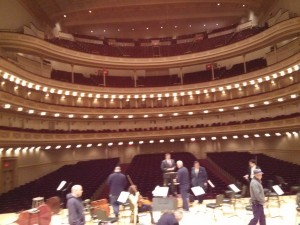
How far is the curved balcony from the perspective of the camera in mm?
23781

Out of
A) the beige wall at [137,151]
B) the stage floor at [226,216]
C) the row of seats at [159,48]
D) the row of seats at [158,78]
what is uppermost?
the row of seats at [159,48]

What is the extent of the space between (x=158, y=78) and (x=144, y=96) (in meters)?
7.22

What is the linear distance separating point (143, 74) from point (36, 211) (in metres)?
32.2

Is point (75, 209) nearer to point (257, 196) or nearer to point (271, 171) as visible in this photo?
point (257, 196)

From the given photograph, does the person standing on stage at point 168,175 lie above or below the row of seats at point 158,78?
below

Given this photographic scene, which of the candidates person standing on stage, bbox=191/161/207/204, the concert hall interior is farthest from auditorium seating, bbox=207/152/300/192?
person standing on stage, bbox=191/161/207/204

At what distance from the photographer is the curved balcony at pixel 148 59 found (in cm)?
2378

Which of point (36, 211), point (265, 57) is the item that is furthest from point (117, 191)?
point (265, 57)

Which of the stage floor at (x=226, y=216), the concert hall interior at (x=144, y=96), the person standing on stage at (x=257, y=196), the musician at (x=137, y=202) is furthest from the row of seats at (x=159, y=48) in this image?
the person standing on stage at (x=257, y=196)

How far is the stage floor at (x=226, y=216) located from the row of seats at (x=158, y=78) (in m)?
22.0

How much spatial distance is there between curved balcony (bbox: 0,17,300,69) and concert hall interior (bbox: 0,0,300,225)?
0.11 metres

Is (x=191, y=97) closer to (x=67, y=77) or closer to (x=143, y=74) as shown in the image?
(x=143, y=74)

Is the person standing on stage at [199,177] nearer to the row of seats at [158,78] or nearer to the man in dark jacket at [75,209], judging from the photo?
the man in dark jacket at [75,209]

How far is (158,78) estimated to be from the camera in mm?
38719
